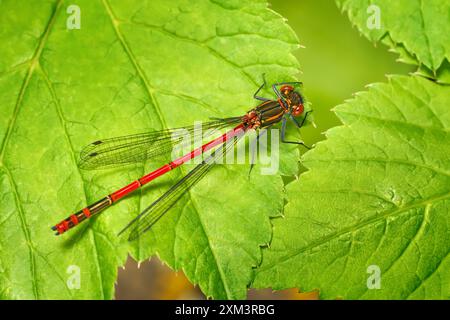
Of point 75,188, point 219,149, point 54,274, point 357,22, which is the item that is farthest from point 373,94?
point 54,274

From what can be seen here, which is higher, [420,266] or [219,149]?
[219,149]

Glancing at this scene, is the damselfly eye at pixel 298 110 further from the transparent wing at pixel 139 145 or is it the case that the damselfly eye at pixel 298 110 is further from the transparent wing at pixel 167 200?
the transparent wing at pixel 167 200

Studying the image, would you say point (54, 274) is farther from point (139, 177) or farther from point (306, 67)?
point (306, 67)

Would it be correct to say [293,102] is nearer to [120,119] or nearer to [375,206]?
[375,206]

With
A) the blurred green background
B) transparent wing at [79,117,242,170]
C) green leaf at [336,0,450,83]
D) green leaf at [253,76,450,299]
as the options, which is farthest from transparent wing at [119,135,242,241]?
green leaf at [336,0,450,83]

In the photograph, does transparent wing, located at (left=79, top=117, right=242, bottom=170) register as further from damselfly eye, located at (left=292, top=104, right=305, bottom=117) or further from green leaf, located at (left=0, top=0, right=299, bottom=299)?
damselfly eye, located at (left=292, top=104, right=305, bottom=117)

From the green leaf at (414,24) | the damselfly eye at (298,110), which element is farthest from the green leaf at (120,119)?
the green leaf at (414,24)

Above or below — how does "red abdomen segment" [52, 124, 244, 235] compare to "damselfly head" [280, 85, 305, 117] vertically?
below

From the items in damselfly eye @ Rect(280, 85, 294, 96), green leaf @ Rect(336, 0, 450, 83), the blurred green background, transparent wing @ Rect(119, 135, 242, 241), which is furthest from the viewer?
the blurred green background
